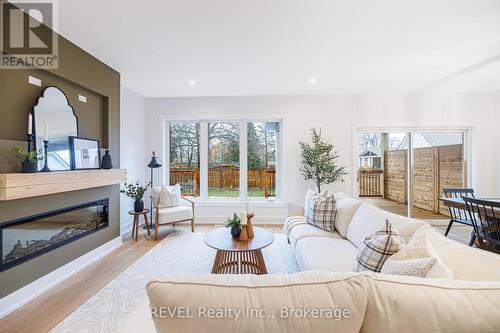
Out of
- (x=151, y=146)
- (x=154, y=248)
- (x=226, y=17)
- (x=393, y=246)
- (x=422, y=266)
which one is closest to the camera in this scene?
(x=422, y=266)

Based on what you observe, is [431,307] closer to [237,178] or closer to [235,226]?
[235,226]

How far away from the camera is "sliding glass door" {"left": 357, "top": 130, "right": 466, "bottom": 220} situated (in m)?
4.66

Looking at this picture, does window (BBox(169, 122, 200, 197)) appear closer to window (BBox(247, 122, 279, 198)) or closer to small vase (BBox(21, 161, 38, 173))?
window (BBox(247, 122, 279, 198))

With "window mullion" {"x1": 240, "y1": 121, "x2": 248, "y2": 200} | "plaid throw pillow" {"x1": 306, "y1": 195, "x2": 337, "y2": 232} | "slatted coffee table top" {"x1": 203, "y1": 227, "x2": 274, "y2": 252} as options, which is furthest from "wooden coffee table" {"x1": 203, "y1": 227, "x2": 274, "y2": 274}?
"window mullion" {"x1": 240, "y1": 121, "x2": 248, "y2": 200}

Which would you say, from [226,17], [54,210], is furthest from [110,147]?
[226,17]

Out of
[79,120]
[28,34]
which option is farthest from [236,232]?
[28,34]

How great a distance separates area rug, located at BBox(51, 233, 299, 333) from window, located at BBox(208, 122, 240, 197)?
126 cm

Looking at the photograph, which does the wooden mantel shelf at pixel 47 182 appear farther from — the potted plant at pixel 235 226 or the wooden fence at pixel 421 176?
the wooden fence at pixel 421 176

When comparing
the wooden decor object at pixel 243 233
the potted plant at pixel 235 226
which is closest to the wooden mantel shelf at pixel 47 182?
the potted plant at pixel 235 226

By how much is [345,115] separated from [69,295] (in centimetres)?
495

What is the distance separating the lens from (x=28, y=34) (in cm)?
217

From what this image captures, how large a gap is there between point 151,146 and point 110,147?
1466mm

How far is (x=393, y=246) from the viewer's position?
1.32 meters

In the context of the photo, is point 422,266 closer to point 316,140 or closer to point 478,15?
point 478,15
